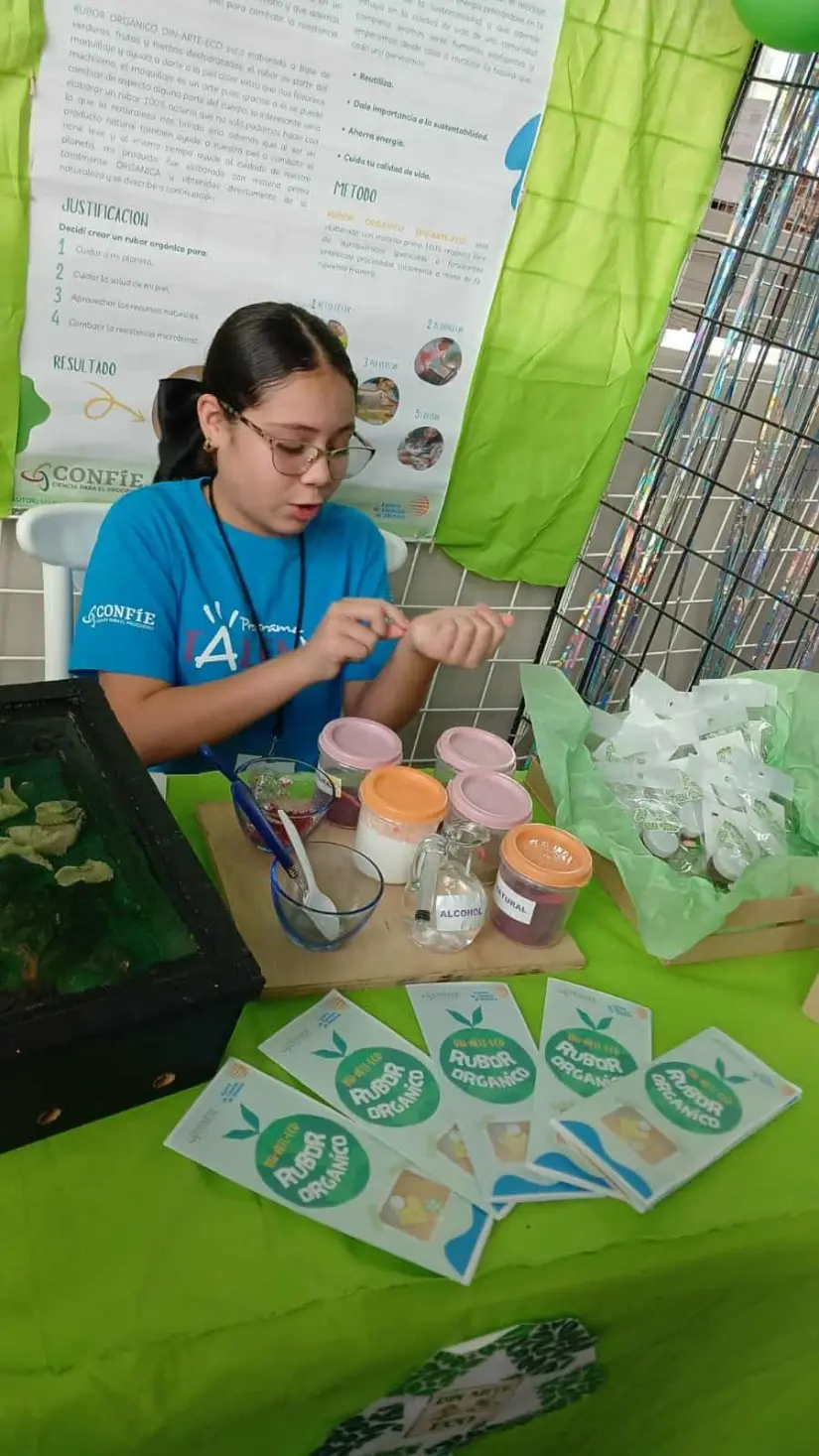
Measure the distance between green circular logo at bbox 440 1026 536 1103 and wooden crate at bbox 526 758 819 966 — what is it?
23 cm

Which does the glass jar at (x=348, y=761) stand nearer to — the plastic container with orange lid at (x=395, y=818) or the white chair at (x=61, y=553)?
the plastic container with orange lid at (x=395, y=818)

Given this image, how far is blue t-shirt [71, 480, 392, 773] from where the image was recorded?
3.87 feet

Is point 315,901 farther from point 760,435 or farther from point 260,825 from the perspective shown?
point 760,435

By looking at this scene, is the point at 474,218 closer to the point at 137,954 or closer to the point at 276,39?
the point at 276,39

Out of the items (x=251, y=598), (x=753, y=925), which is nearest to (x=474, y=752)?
(x=753, y=925)

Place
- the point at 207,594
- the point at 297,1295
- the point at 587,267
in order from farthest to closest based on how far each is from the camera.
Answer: the point at 587,267 < the point at 207,594 < the point at 297,1295

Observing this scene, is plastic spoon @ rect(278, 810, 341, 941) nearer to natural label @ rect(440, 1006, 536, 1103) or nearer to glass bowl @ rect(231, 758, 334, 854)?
glass bowl @ rect(231, 758, 334, 854)

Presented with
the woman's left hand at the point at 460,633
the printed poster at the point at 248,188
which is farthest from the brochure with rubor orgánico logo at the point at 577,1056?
the printed poster at the point at 248,188

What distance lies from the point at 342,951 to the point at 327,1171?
0.20 meters

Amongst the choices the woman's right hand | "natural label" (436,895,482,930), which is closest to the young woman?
the woman's right hand

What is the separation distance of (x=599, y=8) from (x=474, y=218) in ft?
1.09

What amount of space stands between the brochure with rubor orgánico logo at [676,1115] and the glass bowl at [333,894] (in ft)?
0.75

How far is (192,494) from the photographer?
1275 millimetres

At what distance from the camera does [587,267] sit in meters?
1.62
